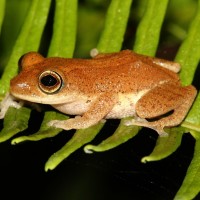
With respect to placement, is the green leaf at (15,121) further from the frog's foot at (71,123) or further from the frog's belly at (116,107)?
the frog's belly at (116,107)

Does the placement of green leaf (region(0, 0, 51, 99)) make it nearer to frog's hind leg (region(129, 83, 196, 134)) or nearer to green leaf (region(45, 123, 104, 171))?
green leaf (region(45, 123, 104, 171))

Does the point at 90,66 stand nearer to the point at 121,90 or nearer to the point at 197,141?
the point at 121,90

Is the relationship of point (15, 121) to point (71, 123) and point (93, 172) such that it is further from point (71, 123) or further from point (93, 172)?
point (93, 172)

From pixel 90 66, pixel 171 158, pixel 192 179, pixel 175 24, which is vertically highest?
pixel 175 24

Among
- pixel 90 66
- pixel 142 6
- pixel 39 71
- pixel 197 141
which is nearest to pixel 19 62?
pixel 39 71

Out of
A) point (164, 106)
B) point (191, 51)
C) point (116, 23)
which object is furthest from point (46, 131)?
point (191, 51)
